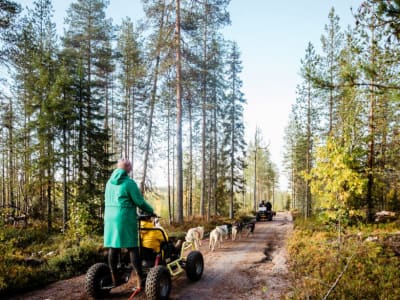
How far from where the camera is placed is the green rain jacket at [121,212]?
4742mm

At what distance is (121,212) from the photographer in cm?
478

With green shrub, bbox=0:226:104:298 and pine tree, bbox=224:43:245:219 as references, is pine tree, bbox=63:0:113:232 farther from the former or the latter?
pine tree, bbox=224:43:245:219

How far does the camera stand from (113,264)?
16.2 feet

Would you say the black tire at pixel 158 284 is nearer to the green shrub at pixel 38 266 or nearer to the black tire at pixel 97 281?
the black tire at pixel 97 281

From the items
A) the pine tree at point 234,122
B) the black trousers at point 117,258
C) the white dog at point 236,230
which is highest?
the pine tree at point 234,122

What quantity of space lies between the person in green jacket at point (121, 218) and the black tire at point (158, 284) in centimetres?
30

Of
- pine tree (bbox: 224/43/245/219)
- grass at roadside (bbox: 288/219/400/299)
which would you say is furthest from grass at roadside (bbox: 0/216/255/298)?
pine tree (bbox: 224/43/245/219)

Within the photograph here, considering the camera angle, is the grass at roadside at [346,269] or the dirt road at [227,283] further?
the grass at roadside at [346,269]

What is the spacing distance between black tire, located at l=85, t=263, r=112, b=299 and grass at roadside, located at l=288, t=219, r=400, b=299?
12.0ft

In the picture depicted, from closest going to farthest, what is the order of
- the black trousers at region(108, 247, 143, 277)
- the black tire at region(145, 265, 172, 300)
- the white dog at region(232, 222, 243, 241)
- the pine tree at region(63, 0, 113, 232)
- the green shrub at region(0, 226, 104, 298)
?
the black tire at region(145, 265, 172, 300) → the black trousers at region(108, 247, 143, 277) → the green shrub at region(0, 226, 104, 298) → the white dog at region(232, 222, 243, 241) → the pine tree at region(63, 0, 113, 232)

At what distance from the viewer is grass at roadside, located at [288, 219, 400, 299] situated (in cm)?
614

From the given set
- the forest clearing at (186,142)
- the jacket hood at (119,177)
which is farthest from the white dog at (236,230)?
the jacket hood at (119,177)

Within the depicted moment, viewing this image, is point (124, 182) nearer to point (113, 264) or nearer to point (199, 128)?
point (113, 264)

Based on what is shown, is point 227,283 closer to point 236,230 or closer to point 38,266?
point 38,266
